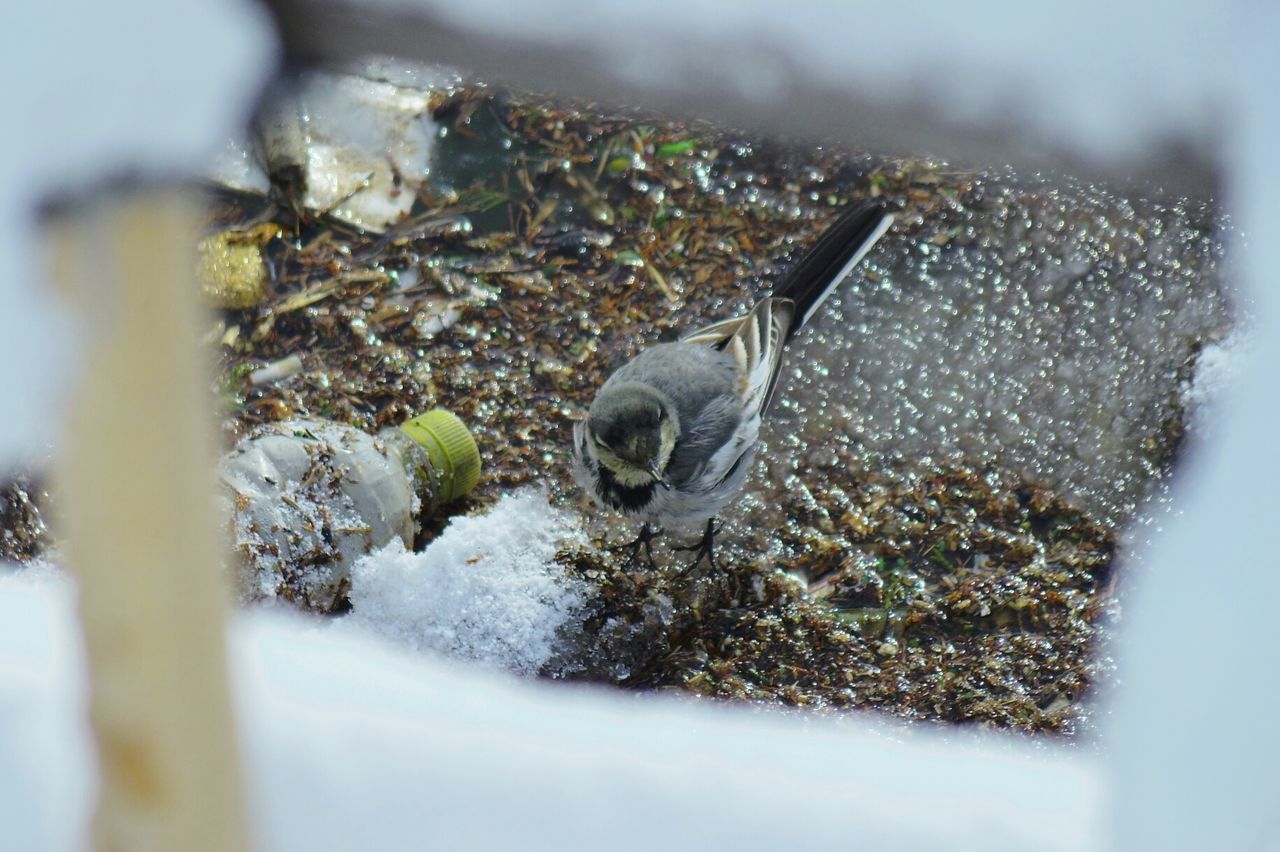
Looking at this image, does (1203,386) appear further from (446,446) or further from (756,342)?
(446,446)

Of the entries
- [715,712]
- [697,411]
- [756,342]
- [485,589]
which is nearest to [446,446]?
[485,589]

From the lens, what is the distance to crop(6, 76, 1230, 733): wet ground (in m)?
1.48

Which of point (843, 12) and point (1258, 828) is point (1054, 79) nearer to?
point (843, 12)

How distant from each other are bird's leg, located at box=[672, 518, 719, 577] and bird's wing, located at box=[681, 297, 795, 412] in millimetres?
208

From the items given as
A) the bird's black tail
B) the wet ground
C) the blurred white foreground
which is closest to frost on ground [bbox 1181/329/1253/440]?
the wet ground

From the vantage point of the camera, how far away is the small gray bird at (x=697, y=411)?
1403mm

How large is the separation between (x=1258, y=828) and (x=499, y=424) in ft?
4.44

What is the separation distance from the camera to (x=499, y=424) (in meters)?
1.62

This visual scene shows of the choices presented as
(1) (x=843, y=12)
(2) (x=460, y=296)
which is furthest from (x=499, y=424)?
(1) (x=843, y=12)

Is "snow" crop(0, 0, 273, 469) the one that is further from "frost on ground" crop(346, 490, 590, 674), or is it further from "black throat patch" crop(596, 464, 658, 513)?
"black throat patch" crop(596, 464, 658, 513)

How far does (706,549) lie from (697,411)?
242 millimetres

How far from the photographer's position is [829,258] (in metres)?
1.64

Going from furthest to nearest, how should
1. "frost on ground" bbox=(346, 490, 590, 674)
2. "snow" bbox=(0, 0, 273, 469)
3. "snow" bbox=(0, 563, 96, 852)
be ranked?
"frost on ground" bbox=(346, 490, 590, 674) < "snow" bbox=(0, 563, 96, 852) < "snow" bbox=(0, 0, 273, 469)

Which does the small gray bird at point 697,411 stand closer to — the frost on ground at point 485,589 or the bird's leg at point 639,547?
the bird's leg at point 639,547
